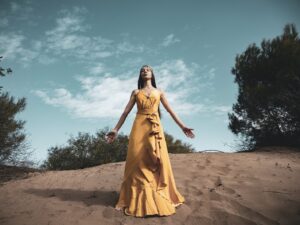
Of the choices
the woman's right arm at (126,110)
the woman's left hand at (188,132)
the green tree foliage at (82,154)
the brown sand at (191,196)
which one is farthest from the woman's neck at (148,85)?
the green tree foliage at (82,154)

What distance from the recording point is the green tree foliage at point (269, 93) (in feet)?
33.8

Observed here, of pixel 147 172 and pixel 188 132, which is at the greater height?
pixel 188 132

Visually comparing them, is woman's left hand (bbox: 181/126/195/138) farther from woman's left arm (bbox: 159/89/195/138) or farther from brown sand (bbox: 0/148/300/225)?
brown sand (bbox: 0/148/300/225)

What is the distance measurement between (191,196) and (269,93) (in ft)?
27.3

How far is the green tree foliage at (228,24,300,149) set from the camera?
10.3 m

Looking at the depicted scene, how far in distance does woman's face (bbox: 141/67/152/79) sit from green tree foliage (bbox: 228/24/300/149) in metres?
7.90

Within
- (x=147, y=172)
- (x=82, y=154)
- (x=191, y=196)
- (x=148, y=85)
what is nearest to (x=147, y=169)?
(x=147, y=172)

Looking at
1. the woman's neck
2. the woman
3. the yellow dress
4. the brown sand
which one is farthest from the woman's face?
the brown sand

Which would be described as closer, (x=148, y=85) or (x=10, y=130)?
(x=148, y=85)

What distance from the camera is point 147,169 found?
3.85 metres

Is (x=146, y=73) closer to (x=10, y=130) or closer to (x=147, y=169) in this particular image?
(x=147, y=169)

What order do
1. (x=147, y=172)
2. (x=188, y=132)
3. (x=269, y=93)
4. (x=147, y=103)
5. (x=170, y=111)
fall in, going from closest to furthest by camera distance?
1. (x=147, y=172)
2. (x=147, y=103)
3. (x=188, y=132)
4. (x=170, y=111)
5. (x=269, y=93)

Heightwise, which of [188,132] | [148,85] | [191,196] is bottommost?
[191,196]

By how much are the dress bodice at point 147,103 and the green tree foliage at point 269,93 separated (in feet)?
26.3
